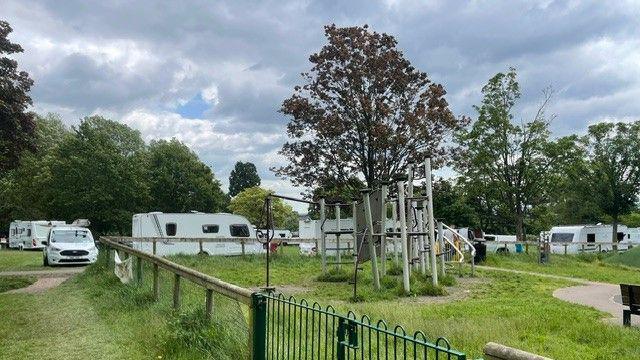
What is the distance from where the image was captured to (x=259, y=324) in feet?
18.1

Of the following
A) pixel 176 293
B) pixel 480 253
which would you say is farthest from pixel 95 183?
pixel 176 293

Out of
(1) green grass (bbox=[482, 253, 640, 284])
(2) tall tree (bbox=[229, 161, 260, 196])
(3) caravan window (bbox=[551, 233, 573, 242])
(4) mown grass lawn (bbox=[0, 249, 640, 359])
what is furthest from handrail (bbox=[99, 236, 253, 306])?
(2) tall tree (bbox=[229, 161, 260, 196])

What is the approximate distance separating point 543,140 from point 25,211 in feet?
150

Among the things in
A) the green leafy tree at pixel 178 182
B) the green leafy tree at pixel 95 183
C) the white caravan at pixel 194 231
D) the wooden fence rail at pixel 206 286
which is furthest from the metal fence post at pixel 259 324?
the green leafy tree at pixel 178 182

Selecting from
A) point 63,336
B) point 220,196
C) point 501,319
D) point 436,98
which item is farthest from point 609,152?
point 63,336

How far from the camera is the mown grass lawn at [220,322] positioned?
7.17m

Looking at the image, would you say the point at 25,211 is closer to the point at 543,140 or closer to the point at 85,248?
the point at 85,248

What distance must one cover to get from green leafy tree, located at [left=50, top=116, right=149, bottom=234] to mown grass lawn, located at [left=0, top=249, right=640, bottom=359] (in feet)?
122

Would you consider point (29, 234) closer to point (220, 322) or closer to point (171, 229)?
point (171, 229)

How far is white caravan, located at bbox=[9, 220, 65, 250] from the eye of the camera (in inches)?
1602

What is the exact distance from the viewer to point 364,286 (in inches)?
602

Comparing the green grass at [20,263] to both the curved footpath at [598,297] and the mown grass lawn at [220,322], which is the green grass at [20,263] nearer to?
the mown grass lawn at [220,322]

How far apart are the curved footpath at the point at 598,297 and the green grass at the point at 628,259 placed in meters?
10.6

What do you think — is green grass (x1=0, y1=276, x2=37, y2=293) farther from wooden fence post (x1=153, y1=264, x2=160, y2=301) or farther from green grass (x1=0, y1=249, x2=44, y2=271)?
wooden fence post (x1=153, y1=264, x2=160, y2=301)
